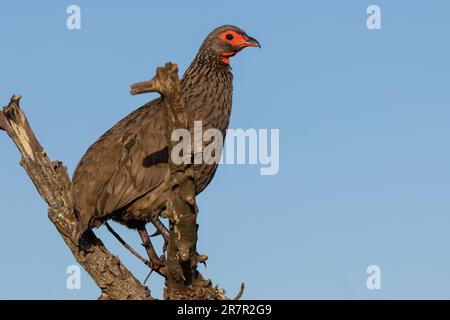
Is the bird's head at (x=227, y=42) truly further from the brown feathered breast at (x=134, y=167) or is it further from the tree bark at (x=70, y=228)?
the tree bark at (x=70, y=228)

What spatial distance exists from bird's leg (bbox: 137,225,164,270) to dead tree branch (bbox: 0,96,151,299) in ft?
1.60

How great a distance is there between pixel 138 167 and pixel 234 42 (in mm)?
2455

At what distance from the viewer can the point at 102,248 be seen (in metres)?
9.43

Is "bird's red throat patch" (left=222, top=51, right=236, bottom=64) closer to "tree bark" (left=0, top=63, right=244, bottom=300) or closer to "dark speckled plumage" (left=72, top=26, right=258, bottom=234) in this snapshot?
"dark speckled plumage" (left=72, top=26, right=258, bottom=234)

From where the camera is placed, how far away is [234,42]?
10883 mm

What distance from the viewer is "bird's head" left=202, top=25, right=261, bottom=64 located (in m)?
10.8

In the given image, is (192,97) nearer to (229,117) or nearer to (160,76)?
(229,117)

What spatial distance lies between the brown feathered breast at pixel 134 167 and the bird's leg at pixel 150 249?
19 centimetres

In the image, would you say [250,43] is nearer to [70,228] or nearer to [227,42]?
[227,42]

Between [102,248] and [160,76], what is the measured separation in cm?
335

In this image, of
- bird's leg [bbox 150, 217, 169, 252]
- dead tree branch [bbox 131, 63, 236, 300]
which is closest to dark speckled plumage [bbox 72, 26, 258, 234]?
bird's leg [bbox 150, 217, 169, 252]

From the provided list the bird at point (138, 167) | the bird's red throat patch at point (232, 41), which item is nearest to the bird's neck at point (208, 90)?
the bird at point (138, 167)

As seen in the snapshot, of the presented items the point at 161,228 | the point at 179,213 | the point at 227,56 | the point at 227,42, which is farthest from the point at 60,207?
the point at 227,42
